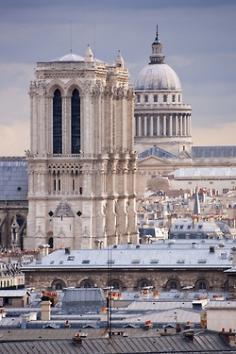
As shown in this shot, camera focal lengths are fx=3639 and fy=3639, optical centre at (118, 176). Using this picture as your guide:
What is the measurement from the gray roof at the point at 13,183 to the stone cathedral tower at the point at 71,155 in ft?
9.43

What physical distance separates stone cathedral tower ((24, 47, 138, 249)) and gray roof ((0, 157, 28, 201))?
2873 mm

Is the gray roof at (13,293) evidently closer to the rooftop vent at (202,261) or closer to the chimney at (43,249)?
Answer: the rooftop vent at (202,261)

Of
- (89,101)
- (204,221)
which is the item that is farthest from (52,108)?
(204,221)

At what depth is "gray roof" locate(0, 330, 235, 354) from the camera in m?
74.1

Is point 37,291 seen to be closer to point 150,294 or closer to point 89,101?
point 150,294

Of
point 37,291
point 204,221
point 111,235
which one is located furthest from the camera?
point 204,221

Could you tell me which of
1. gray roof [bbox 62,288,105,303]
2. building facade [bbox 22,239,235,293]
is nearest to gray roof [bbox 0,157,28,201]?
building facade [bbox 22,239,235,293]

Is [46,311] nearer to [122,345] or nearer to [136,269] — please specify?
[122,345]

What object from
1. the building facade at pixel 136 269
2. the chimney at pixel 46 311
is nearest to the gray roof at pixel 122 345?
the chimney at pixel 46 311

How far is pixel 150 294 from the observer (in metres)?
102

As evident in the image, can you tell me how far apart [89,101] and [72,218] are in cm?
Answer: 503

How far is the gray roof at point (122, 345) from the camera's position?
243ft

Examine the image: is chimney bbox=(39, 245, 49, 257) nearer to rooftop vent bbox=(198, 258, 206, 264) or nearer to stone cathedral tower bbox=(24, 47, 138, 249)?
stone cathedral tower bbox=(24, 47, 138, 249)

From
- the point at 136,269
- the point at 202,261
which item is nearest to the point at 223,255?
the point at 202,261
